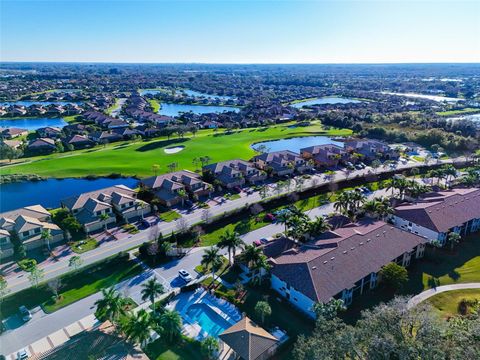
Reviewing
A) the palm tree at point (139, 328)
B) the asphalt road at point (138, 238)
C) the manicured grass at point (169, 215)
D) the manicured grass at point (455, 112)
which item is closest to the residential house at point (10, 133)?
the manicured grass at point (169, 215)

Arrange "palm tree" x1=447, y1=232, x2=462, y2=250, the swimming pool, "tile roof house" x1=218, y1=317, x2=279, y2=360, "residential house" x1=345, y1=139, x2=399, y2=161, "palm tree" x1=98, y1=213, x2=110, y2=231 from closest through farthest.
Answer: "tile roof house" x1=218, y1=317, x2=279, y2=360
the swimming pool
"palm tree" x1=447, y1=232, x2=462, y2=250
"palm tree" x1=98, y1=213, x2=110, y2=231
"residential house" x1=345, y1=139, x2=399, y2=161

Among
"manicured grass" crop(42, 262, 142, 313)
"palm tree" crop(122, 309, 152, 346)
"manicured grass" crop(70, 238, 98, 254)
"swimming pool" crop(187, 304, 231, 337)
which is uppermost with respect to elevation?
"palm tree" crop(122, 309, 152, 346)

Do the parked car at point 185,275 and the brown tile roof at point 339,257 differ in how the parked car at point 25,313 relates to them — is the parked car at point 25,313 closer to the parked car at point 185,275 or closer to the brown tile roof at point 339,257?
the parked car at point 185,275

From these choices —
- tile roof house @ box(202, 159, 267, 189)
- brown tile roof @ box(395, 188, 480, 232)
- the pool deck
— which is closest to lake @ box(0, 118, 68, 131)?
tile roof house @ box(202, 159, 267, 189)

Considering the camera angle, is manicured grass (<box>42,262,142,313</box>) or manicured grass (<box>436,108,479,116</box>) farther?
manicured grass (<box>436,108,479,116</box>)

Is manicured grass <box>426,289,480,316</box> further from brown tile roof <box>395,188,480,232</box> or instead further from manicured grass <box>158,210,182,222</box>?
manicured grass <box>158,210,182,222</box>

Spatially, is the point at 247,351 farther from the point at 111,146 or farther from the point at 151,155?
the point at 111,146

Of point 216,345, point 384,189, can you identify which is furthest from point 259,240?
point 384,189
